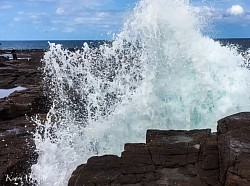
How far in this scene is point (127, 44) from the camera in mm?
11961

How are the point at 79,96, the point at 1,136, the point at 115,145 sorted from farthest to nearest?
the point at 79,96, the point at 1,136, the point at 115,145

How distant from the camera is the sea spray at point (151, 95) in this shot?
8914 mm

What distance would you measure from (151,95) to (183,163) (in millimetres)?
4203

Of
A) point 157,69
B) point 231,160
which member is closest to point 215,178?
point 231,160

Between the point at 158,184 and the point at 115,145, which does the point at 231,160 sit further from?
the point at 115,145

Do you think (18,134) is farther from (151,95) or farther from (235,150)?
(235,150)

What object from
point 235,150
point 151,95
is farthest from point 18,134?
point 235,150

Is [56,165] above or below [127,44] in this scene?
below

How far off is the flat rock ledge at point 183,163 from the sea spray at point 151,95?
7.23 ft

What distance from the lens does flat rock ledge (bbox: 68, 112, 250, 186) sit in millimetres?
5219

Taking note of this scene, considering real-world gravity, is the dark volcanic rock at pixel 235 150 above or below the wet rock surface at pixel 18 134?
above

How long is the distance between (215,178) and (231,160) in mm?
463

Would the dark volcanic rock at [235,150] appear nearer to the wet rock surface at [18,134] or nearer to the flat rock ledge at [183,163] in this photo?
the flat rock ledge at [183,163]

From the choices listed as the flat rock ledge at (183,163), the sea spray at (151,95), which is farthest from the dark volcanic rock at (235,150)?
the sea spray at (151,95)
